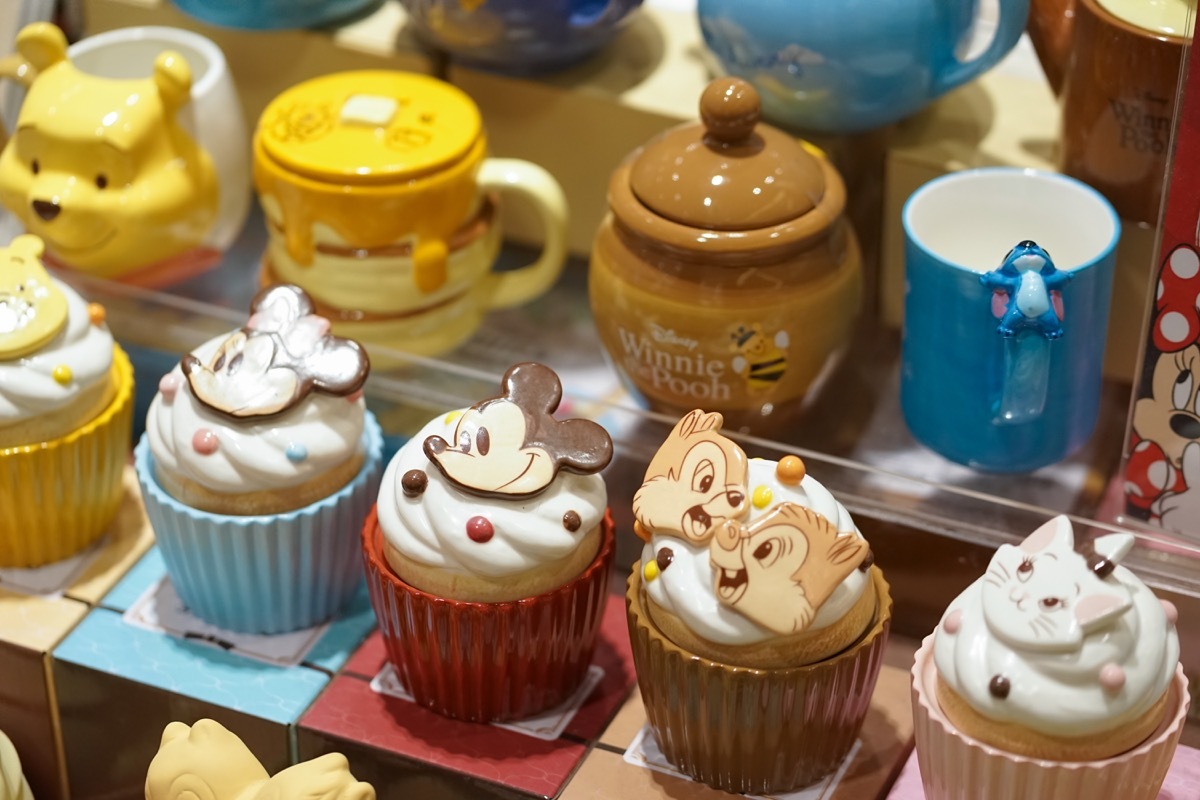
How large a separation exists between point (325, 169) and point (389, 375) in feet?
0.55

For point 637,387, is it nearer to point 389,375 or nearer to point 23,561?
point 389,375

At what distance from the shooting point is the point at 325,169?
1.14 metres

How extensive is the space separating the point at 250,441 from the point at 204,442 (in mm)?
28

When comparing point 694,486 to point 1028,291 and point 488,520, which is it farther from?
point 1028,291

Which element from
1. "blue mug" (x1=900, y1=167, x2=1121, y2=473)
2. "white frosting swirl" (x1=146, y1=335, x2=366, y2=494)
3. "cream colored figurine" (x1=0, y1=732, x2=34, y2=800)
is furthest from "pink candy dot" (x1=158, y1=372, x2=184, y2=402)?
"blue mug" (x1=900, y1=167, x2=1121, y2=473)

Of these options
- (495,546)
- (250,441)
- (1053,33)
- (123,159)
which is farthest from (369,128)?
(1053,33)

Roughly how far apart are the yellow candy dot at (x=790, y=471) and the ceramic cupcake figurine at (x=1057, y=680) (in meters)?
0.11

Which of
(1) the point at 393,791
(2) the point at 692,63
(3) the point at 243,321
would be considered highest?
(2) the point at 692,63

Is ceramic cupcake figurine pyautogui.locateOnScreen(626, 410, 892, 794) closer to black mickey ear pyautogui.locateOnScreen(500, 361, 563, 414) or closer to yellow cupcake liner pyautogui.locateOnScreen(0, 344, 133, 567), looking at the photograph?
black mickey ear pyautogui.locateOnScreen(500, 361, 563, 414)

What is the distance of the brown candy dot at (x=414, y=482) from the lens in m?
0.94

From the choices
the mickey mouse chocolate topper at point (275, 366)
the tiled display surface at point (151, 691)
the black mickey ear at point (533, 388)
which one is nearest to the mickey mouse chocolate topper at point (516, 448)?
the black mickey ear at point (533, 388)

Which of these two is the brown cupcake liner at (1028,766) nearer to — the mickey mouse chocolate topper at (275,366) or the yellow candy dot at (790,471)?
the yellow candy dot at (790,471)

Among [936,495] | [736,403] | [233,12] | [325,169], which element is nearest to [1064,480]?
[936,495]

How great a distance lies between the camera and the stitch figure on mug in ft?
3.10
